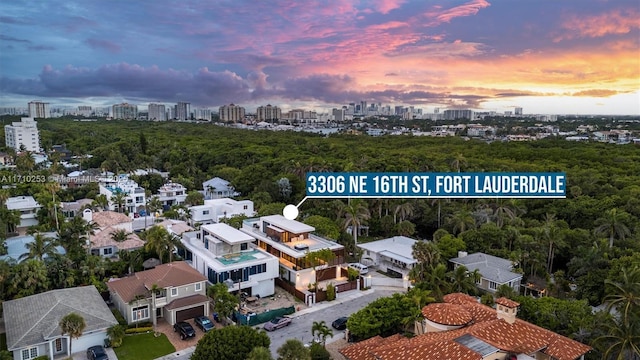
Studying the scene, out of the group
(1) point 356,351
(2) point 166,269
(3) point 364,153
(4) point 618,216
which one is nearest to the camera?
(1) point 356,351

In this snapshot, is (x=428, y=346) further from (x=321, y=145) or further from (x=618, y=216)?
(x=321, y=145)

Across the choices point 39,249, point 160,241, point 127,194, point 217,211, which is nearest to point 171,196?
point 127,194

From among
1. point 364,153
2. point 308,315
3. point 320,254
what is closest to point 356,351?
point 308,315

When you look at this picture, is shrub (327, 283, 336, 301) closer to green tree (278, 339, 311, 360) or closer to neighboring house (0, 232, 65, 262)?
green tree (278, 339, 311, 360)

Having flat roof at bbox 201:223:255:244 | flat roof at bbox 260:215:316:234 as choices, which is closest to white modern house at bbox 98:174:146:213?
flat roof at bbox 201:223:255:244

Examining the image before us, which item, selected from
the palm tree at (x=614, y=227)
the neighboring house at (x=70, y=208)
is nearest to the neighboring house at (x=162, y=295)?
the neighboring house at (x=70, y=208)

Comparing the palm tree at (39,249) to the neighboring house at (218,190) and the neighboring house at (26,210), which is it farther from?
the neighboring house at (218,190)
